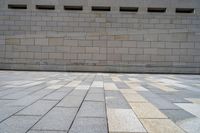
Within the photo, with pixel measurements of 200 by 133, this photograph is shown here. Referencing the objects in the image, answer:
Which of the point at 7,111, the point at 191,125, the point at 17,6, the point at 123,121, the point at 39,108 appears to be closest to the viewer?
the point at 191,125

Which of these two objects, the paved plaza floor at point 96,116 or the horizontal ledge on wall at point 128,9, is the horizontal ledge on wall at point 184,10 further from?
the paved plaza floor at point 96,116

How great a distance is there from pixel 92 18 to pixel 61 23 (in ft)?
9.38

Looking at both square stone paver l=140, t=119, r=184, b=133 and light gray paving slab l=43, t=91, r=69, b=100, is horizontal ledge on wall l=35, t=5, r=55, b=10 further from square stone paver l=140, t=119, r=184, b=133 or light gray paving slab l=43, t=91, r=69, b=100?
square stone paver l=140, t=119, r=184, b=133

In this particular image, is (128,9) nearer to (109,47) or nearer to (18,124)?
(109,47)

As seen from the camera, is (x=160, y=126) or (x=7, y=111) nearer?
(x=160, y=126)

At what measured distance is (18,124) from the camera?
3014 millimetres

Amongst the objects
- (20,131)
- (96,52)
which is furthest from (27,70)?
(20,131)

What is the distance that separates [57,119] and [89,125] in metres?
0.65

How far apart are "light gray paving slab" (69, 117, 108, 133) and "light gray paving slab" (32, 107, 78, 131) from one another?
125 millimetres

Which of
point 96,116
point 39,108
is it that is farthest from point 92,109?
point 39,108

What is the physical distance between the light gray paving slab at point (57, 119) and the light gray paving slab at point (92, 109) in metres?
0.18

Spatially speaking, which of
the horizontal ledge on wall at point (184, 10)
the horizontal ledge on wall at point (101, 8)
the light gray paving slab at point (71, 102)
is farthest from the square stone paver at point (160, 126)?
the horizontal ledge on wall at point (184, 10)

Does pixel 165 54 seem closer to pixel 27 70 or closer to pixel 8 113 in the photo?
pixel 27 70

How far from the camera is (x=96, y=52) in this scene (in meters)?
16.2
